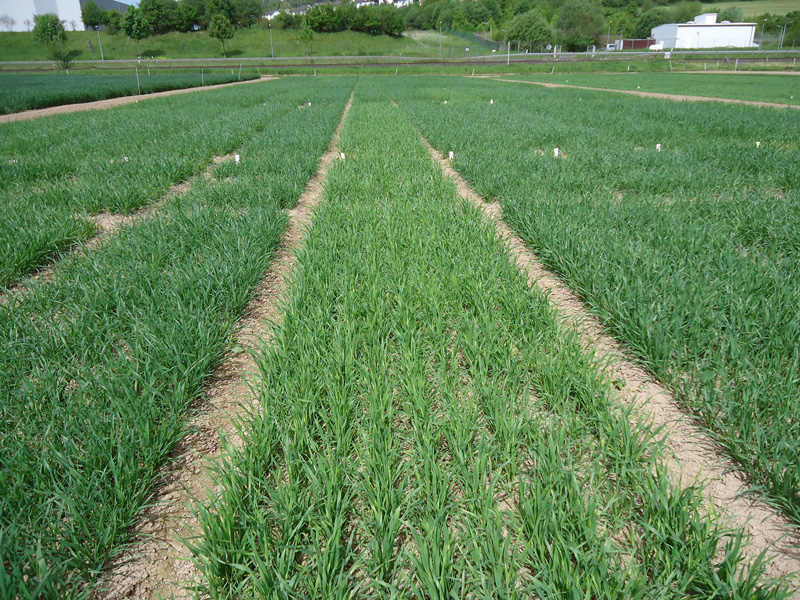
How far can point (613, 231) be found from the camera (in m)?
3.72

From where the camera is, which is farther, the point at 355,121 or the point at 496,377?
the point at 355,121

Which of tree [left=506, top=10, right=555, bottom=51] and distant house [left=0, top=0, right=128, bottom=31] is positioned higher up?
distant house [left=0, top=0, right=128, bottom=31]

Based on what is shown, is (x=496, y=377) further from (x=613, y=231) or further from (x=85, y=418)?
(x=613, y=231)

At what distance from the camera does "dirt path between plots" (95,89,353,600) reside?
131 cm

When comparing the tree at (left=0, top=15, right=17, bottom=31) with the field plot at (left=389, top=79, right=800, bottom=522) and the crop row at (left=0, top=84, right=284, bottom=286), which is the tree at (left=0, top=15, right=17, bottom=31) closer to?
the crop row at (left=0, top=84, right=284, bottom=286)

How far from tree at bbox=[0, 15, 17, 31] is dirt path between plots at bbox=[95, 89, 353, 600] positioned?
123332mm

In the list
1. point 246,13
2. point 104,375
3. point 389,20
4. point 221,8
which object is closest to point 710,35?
point 389,20

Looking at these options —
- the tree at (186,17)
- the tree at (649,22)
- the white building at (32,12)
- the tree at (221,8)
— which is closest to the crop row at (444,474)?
the tree at (186,17)

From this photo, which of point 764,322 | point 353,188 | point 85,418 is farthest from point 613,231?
point 85,418

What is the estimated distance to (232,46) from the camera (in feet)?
224

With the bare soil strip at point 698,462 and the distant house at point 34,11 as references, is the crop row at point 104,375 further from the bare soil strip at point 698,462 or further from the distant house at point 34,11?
the distant house at point 34,11

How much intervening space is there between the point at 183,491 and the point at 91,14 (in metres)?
107

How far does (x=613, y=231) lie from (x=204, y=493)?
3.46 m

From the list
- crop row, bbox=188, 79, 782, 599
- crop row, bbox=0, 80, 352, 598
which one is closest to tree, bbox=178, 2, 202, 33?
crop row, bbox=0, 80, 352, 598
